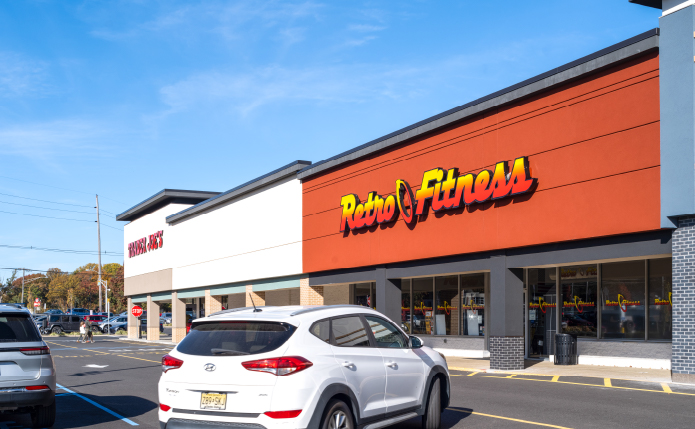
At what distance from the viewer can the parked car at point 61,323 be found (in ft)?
202

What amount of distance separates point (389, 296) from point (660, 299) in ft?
32.1

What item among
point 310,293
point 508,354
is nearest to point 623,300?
point 508,354

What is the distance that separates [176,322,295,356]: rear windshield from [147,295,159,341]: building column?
150 feet

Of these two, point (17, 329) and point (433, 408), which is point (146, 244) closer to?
point (17, 329)

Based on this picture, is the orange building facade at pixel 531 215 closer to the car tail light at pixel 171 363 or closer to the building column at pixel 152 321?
the car tail light at pixel 171 363

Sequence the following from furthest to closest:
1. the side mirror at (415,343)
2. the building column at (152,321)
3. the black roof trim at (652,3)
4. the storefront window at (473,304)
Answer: the building column at (152,321)
the storefront window at (473,304)
the black roof trim at (652,3)
the side mirror at (415,343)

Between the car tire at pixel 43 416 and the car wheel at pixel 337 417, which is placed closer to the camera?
the car wheel at pixel 337 417

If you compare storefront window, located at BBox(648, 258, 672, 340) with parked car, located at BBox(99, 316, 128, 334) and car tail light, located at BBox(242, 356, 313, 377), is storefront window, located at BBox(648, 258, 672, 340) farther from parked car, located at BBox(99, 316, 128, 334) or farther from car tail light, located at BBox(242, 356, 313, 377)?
parked car, located at BBox(99, 316, 128, 334)

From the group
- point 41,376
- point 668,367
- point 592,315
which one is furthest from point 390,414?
point 592,315

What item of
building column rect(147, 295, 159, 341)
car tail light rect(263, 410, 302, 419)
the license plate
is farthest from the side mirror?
building column rect(147, 295, 159, 341)

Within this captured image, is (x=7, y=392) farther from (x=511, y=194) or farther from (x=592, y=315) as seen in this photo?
(x=592, y=315)

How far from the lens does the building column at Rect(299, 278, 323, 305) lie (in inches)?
1211

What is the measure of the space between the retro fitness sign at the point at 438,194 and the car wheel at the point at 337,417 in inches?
506

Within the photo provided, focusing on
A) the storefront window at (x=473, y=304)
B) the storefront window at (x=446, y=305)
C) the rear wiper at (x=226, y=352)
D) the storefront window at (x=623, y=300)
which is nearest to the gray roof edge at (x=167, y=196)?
the storefront window at (x=446, y=305)
